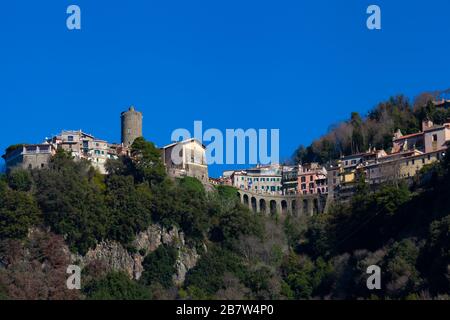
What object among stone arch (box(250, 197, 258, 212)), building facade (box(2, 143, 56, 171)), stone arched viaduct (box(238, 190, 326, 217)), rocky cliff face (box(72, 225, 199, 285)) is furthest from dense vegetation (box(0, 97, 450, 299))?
stone arch (box(250, 197, 258, 212))

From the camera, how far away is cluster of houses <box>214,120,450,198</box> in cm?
6950

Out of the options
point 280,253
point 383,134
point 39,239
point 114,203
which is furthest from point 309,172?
point 39,239

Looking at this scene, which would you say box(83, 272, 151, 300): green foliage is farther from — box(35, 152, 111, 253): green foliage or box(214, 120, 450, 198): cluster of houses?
box(214, 120, 450, 198): cluster of houses

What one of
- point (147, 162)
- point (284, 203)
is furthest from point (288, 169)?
point (147, 162)

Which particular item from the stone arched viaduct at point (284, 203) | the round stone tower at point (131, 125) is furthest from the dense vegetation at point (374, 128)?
the round stone tower at point (131, 125)

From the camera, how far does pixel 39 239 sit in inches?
2345

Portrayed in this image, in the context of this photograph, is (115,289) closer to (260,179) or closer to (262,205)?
(262,205)

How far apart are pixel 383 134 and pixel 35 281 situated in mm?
33184

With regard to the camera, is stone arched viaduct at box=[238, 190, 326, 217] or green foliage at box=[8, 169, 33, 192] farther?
stone arched viaduct at box=[238, 190, 326, 217]

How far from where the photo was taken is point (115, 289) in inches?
2282

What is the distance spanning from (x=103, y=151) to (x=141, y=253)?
11.4 metres

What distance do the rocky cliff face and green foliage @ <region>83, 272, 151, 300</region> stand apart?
7.13ft

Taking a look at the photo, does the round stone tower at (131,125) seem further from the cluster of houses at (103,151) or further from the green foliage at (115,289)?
the green foliage at (115,289)
